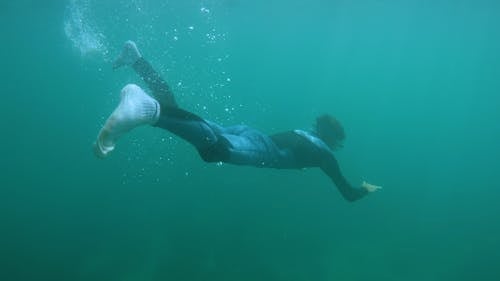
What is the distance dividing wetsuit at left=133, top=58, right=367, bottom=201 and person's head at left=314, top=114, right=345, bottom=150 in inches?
12.8

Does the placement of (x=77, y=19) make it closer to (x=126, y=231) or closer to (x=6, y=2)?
(x=6, y=2)

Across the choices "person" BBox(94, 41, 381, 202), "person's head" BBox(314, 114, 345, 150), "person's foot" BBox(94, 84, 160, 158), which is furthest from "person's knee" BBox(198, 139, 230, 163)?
"person's head" BBox(314, 114, 345, 150)

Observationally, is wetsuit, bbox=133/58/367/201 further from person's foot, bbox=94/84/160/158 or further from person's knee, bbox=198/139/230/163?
person's foot, bbox=94/84/160/158

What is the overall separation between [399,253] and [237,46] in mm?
78254

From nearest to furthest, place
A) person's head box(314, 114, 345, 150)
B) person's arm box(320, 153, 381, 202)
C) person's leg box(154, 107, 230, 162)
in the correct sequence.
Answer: person's leg box(154, 107, 230, 162) < person's arm box(320, 153, 381, 202) < person's head box(314, 114, 345, 150)

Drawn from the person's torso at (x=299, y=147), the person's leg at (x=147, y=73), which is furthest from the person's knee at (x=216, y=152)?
the person's torso at (x=299, y=147)

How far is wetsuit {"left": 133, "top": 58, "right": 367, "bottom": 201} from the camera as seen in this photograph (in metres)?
4.33

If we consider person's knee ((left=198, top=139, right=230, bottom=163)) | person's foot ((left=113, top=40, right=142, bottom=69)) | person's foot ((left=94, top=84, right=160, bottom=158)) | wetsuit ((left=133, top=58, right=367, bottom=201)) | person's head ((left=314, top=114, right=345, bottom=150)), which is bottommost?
person's foot ((left=94, top=84, right=160, bottom=158))

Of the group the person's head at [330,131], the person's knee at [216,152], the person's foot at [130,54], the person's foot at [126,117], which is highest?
the person's foot at [130,54]

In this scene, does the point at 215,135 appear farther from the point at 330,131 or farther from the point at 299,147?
the point at 330,131

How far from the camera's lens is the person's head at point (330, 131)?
6391 mm

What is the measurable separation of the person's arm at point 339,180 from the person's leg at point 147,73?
7.20ft

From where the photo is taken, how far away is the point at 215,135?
182 inches

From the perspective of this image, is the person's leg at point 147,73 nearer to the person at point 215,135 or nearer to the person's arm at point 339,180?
the person at point 215,135
